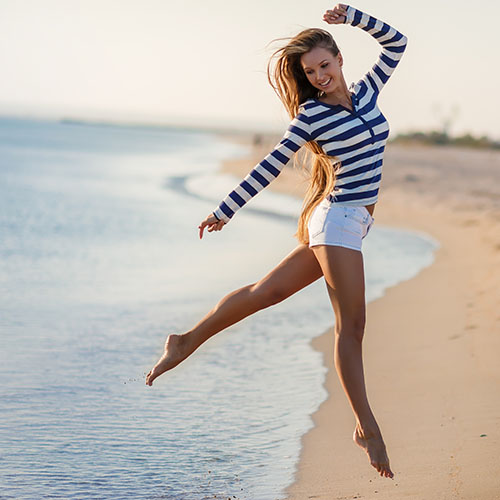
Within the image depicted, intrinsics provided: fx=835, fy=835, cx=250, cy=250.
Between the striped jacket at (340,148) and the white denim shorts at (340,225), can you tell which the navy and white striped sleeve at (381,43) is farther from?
the white denim shorts at (340,225)

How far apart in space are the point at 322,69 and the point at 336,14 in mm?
404

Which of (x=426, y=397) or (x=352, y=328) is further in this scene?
(x=426, y=397)

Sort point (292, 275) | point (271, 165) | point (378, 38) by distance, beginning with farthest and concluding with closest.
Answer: point (378, 38), point (292, 275), point (271, 165)

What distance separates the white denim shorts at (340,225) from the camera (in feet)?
11.2

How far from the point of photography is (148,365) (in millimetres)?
5863

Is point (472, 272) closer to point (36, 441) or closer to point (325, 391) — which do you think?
point (325, 391)

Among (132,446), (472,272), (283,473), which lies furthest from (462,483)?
(472,272)

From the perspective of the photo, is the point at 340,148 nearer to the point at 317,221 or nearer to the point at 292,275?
the point at 317,221

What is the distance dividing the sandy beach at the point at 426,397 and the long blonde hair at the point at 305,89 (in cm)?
11

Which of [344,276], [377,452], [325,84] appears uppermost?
[325,84]

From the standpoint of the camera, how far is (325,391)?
5.26m

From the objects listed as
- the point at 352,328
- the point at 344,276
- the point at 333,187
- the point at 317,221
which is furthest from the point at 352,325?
the point at 333,187

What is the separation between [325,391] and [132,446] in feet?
4.74

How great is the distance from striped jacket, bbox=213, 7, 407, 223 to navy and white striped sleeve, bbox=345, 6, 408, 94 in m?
0.18
